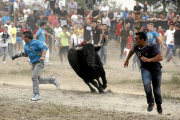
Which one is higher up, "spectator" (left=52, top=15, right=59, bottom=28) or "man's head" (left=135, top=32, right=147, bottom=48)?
"man's head" (left=135, top=32, right=147, bottom=48)

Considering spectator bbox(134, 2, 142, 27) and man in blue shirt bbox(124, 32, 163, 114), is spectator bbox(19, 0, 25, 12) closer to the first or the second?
spectator bbox(134, 2, 142, 27)

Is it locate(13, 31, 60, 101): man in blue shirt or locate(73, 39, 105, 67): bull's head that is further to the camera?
locate(73, 39, 105, 67): bull's head

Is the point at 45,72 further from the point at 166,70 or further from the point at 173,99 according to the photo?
the point at 173,99

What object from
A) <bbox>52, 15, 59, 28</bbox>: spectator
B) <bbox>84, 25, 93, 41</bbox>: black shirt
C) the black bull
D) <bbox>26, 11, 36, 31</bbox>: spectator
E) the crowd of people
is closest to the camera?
the black bull

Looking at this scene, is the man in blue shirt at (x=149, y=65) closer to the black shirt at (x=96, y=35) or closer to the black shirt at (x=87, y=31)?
the black shirt at (x=96, y=35)

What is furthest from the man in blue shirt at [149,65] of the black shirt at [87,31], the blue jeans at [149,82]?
the black shirt at [87,31]

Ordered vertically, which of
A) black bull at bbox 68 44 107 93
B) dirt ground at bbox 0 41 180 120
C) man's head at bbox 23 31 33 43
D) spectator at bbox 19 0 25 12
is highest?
spectator at bbox 19 0 25 12

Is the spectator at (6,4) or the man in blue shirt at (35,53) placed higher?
the spectator at (6,4)

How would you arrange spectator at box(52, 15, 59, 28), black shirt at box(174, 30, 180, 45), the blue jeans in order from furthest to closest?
spectator at box(52, 15, 59, 28) < black shirt at box(174, 30, 180, 45) < the blue jeans

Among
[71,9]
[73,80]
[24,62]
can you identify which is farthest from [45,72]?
[71,9]

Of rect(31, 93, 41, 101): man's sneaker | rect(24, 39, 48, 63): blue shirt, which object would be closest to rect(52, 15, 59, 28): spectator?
rect(24, 39, 48, 63): blue shirt

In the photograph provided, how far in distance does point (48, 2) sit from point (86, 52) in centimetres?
1319

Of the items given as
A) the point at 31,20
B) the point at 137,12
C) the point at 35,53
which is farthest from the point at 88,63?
the point at 31,20

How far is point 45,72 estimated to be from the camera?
599 inches
